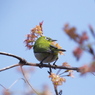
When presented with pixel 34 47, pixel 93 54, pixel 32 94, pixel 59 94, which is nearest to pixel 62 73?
pixel 59 94

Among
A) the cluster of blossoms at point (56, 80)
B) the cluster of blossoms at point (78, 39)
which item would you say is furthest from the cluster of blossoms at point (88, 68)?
the cluster of blossoms at point (56, 80)

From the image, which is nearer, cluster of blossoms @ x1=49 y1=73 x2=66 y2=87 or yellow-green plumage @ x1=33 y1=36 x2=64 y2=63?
cluster of blossoms @ x1=49 y1=73 x2=66 y2=87

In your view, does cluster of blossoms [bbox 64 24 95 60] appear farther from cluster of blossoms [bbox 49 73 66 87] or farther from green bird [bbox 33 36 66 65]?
green bird [bbox 33 36 66 65]

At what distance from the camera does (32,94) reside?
3.29ft

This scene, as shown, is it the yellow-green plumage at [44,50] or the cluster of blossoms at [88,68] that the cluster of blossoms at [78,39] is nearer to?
the cluster of blossoms at [88,68]

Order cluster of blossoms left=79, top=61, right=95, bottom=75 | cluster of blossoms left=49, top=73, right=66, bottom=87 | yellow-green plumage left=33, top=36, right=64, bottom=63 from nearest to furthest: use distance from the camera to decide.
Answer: cluster of blossoms left=79, top=61, right=95, bottom=75 → cluster of blossoms left=49, top=73, right=66, bottom=87 → yellow-green plumage left=33, top=36, right=64, bottom=63

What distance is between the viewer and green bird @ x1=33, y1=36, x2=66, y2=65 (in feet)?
9.09

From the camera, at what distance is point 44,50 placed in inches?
110

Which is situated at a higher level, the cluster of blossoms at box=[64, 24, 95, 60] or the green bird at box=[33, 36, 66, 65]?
the cluster of blossoms at box=[64, 24, 95, 60]

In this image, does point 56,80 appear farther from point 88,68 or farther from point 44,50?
point 88,68

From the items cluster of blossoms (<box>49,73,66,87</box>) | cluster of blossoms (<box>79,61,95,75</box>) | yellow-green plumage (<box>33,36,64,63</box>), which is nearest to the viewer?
cluster of blossoms (<box>79,61,95,75</box>)

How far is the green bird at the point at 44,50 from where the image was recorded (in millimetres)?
2771

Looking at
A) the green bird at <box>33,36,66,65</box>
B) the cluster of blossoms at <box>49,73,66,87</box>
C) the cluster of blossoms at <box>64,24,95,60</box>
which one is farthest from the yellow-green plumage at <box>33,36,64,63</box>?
the cluster of blossoms at <box>64,24,95,60</box>

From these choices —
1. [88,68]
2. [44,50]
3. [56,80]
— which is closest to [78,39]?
[88,68]
